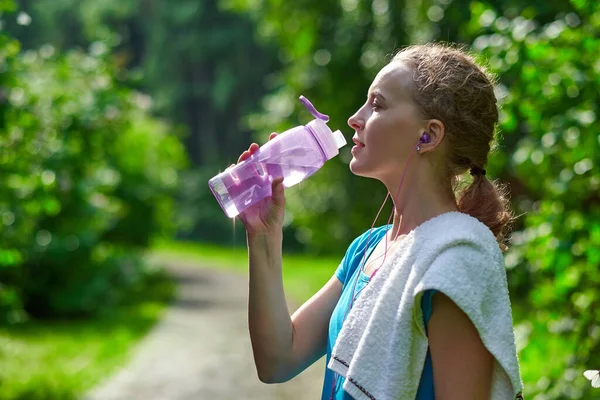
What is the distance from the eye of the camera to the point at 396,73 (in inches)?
69.1

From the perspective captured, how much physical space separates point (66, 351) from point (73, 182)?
1680 mm

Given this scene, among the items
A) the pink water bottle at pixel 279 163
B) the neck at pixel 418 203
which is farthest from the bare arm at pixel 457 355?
the pink water bottle at pixel 279 163

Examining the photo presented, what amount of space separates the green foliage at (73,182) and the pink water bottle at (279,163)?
2.43 meters

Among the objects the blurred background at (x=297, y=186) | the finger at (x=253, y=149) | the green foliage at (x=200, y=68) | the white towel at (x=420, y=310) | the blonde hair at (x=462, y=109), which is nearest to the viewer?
the white towel at (x=420, y=310)

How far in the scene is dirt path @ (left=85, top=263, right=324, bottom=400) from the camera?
6.85 metres

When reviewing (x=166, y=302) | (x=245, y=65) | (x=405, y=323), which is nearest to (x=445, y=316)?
(x=405, y=323)

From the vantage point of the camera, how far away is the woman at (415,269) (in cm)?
155

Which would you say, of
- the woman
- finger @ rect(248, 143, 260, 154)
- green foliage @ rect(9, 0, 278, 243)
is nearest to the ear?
the woman

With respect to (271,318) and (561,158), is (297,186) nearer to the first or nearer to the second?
(561,158)

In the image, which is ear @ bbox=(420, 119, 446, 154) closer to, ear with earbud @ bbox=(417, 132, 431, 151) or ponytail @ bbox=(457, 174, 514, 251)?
ear with earbud @ bbox=(417, 132, 431, 151)

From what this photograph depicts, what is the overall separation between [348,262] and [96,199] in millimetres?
8587

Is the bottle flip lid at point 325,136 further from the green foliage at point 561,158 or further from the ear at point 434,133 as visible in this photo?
the green foliage at point 561,158

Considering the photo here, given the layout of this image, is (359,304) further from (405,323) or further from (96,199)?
(96,199)

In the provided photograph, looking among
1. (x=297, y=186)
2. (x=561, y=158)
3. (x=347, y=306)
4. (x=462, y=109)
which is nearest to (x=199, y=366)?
(x=297, y=186)
